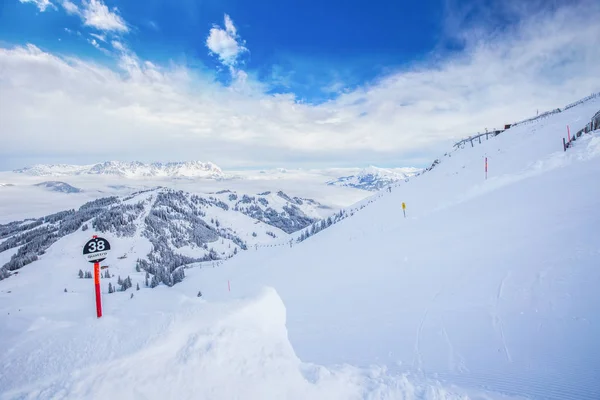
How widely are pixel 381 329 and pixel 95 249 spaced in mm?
9569

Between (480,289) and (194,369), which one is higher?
(194,369)

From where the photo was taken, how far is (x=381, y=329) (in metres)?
9.42

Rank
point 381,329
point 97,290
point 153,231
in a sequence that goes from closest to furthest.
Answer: point 97,290 < point 381,329 < point 153,231

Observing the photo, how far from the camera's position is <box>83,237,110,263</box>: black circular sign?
26.4 feet

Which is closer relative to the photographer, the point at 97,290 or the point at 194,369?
the point at 194,369

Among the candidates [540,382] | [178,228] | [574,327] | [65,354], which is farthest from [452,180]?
[178,228]

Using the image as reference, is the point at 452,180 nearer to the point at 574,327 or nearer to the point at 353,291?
the point at 353,291

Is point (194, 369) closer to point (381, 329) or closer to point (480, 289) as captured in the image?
point (381, 329)

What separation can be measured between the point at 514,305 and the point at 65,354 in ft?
37.6

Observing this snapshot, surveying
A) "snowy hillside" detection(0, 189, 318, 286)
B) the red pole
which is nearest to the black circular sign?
the red pole

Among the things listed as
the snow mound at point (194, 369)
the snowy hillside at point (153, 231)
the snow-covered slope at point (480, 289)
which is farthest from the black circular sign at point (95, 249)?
the snowy hillside at point (153, 231)

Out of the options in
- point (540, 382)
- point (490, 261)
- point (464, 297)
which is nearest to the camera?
point (540, 382)

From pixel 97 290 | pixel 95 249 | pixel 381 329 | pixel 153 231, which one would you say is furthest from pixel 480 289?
pixel 153 231

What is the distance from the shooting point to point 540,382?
5617mm
